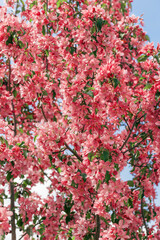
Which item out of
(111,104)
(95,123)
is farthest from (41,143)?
(111,104)

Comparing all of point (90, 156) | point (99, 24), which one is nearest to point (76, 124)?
point (90, 156)

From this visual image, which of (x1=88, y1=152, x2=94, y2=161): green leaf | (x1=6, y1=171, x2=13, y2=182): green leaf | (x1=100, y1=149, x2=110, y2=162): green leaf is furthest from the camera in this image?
(x1=6, y1=171, x2=13, y2=182): green leaf

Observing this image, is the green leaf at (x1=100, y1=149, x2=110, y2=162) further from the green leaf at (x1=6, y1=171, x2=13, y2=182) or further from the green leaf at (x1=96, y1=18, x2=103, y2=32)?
the green leaf at (x1=96, y1=18, x2=103, y2=32)

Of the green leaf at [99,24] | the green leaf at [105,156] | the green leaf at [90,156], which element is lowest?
the green leaf at [105,156]

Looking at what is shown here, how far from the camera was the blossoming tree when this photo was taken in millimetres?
4633

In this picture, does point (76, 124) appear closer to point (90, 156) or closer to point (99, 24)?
point (90, 156)

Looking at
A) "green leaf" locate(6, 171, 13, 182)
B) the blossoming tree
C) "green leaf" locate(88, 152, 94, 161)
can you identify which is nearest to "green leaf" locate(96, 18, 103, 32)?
the blossoming tree

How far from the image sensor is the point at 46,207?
5926 mm

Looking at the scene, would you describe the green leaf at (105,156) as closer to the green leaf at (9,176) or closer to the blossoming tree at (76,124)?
the blossoming tree at (76,124)

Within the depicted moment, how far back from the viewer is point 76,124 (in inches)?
209

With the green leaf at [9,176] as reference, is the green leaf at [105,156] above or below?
below

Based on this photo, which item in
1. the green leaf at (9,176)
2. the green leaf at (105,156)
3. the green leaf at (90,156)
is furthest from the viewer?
the green leaf at (9,176)

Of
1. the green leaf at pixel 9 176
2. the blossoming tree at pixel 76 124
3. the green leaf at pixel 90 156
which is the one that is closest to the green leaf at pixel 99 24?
the blossoming tree at pixel 76 124

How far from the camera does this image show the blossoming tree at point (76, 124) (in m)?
4.63
